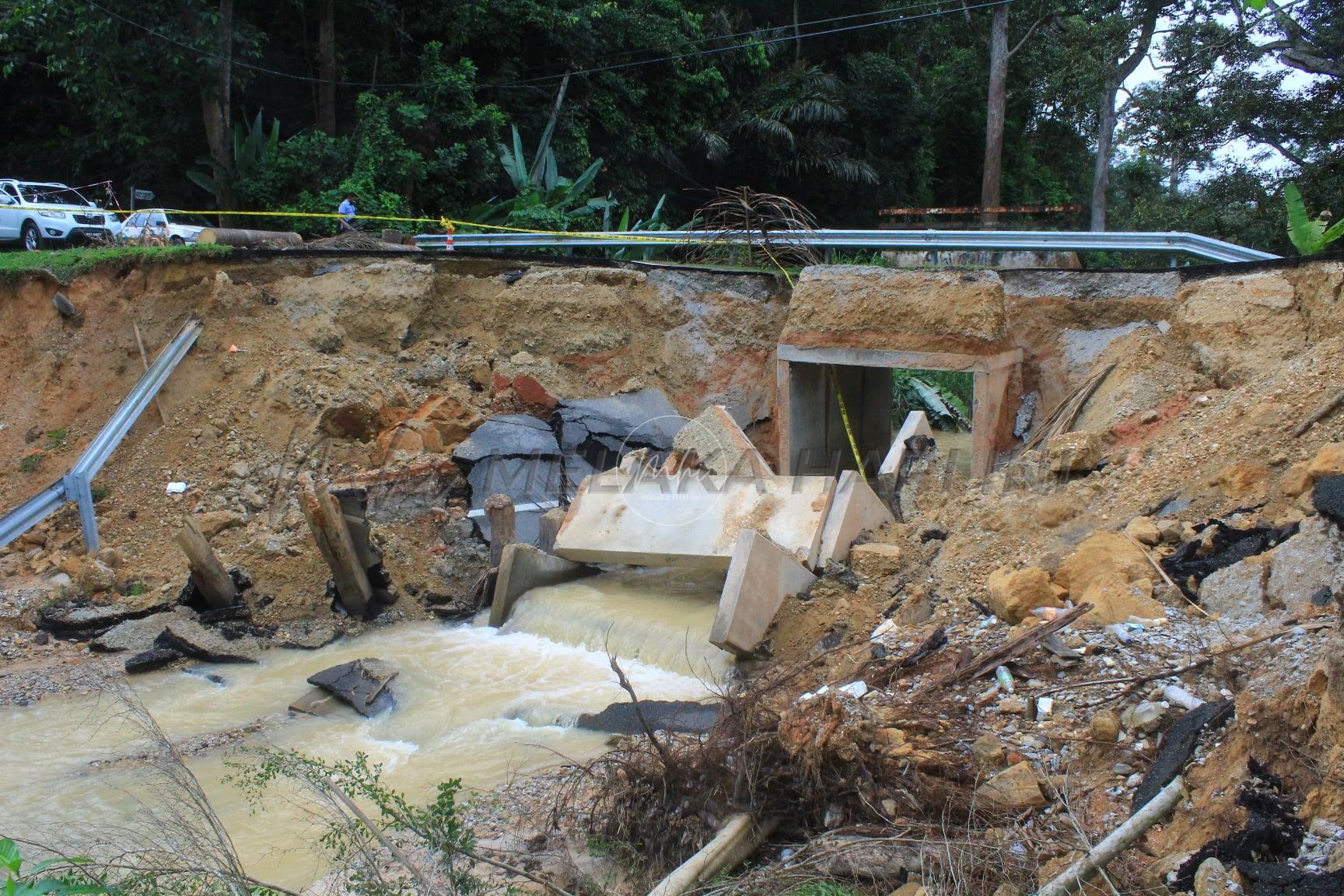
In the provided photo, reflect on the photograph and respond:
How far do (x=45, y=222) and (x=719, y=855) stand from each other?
15370mm

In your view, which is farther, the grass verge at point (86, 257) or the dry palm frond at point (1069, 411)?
the grass verge at point (86, 257)

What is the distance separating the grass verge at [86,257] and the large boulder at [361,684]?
20.3 feet

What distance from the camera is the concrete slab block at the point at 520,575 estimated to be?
379 inches

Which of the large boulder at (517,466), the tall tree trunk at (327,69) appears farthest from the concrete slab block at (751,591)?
the tall tree trunk at (327,69)

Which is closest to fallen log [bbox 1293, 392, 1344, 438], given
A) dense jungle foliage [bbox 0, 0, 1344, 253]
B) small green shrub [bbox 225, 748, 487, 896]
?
small green shrub [bbox 225, 748, 487, 896]

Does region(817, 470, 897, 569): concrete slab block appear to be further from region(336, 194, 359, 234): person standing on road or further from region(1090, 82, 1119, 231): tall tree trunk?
region(1090, 82, 1119, 231): tall tree trunk

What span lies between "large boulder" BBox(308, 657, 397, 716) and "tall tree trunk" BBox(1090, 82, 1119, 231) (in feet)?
55.6

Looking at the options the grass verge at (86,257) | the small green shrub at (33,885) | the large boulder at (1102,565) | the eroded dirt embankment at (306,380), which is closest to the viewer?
the small green shrub at (33,885)

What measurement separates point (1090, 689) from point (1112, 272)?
7.39m

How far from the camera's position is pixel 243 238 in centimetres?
1382

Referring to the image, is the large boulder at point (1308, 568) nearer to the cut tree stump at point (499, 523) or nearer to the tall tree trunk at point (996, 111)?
the cut tree stump at point (499, 523)

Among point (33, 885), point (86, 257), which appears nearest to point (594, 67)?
point (86, 257)

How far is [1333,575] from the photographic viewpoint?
552cm

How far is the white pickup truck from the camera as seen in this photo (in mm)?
15953
